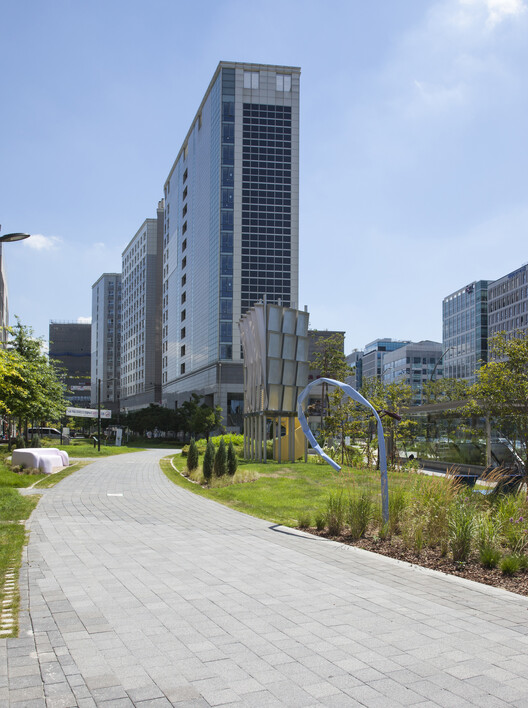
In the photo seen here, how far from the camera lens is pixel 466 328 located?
128750mm

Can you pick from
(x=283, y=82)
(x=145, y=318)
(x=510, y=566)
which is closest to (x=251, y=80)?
(x=283, y=82)

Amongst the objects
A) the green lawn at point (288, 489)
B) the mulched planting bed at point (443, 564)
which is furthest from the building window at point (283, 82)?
the mulched planting bed at point (443, 564)

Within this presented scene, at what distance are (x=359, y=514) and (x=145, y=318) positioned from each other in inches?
4541

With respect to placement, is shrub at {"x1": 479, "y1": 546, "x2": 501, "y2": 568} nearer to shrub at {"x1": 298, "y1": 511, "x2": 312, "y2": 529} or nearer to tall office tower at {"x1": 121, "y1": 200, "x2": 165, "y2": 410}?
shrub at {"x1": 298, "y1": 511, "x2": 312, "y2": 529}

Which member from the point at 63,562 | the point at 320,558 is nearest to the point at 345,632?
the point at 320,558

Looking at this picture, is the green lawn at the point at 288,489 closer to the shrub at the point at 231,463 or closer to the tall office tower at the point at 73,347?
the shrub at the point at 231,463

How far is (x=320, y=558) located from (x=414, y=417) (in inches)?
1023

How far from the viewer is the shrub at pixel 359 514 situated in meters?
10.0

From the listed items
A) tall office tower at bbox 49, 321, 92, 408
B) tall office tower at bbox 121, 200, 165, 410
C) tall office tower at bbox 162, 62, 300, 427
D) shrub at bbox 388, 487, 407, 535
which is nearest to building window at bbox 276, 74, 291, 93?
tall office tower at bbox 162, 62, 300, 427

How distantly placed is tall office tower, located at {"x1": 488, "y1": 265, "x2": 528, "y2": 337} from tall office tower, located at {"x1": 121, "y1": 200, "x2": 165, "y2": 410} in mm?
63074

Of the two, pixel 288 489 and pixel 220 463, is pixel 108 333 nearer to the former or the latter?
pixel 220 463

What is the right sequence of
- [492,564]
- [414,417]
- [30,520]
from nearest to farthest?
1. [492,564]
2. [30,520]
3. [414,417]

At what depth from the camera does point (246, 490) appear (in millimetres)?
17188

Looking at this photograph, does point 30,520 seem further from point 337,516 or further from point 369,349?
point 369,349
